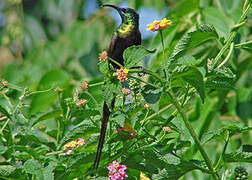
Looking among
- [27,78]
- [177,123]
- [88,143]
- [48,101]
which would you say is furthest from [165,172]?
[27,78]

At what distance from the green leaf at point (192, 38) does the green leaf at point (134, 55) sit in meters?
0.13

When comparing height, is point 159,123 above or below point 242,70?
below

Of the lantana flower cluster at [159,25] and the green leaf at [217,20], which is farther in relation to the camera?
the green leaf at [217,20]

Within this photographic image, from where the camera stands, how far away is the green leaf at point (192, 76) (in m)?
1.00

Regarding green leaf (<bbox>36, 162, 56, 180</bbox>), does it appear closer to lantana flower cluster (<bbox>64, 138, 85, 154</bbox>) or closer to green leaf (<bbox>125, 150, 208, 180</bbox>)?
lantana flower cluster (<bbox>64, 138, 85, 154</bbox>)

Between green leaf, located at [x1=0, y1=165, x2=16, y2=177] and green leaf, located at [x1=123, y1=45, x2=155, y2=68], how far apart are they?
50 cm

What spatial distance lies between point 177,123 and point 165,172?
0.45 feet

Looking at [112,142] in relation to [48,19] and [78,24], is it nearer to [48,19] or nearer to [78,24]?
[78,24]

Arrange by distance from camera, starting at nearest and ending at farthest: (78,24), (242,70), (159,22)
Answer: (159,22) < (242,70) < (78,24)

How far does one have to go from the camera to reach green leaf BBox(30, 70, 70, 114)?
201 centimetres

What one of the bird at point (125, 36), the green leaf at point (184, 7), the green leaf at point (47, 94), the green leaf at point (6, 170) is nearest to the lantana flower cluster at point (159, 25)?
the bird at point (125, 36)

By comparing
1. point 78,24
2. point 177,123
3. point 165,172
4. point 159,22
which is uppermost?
point 78,24

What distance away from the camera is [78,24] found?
4.16 m

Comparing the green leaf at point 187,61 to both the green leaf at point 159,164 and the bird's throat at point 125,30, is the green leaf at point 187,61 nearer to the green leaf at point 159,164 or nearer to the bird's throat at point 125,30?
the green leaf at point 159,164
